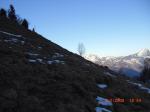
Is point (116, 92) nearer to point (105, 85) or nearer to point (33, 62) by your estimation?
point (105, 85)

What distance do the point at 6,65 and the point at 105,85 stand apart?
7.27m

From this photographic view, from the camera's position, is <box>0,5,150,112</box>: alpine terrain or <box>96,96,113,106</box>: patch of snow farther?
<box>96,96,113,106</box>: patch of snow

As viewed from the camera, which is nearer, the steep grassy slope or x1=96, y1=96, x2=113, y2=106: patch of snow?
the steep grassy slope

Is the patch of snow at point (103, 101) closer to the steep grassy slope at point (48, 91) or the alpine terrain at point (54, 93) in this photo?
the alpine terrain at point (54, 93)

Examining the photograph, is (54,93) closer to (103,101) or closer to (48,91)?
(48,91)

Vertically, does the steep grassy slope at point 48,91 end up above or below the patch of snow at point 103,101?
above

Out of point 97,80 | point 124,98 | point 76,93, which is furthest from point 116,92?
point 76,93

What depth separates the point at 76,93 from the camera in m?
13.9

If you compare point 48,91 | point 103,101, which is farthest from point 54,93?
point 103,101

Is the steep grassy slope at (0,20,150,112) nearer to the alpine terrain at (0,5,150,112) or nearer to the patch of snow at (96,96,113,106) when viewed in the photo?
the alpine terrain at (0,5,150,112)

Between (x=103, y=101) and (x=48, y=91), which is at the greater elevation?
(x=48, y=91)

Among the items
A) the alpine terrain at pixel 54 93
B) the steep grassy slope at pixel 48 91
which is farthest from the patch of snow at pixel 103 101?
the steep grassy slope at pixel 48 91

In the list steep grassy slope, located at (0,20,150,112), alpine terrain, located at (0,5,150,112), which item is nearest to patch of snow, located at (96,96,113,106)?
alpine terrain, located at (0,5,150,112)

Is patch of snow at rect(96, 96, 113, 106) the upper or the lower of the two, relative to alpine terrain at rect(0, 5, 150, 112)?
lower
